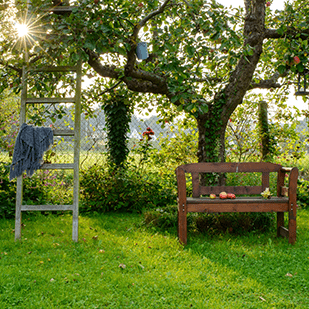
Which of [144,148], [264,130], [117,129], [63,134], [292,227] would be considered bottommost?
[292,227]

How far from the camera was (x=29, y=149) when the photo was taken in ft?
12.3

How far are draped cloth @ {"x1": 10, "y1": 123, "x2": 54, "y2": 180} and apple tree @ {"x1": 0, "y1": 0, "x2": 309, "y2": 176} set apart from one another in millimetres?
708

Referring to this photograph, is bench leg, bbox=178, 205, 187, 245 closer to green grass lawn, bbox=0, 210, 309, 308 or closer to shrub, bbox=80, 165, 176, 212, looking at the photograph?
green grass lawn, bbox=0, 210, 309, 308

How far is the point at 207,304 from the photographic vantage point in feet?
7.97

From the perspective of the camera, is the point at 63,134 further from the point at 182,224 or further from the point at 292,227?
the point at 292,227

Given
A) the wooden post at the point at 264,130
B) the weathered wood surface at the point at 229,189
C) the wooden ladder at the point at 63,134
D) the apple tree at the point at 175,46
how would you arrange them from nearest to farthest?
the apple tree at the point at 175,46 → the wooden ladder at the point at 63,134 → the weathered wood surface at the point at 229,189 → the wooden post at the point at 264,130

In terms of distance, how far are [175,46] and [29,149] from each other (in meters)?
2.01

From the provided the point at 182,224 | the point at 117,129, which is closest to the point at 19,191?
the point at 182,224

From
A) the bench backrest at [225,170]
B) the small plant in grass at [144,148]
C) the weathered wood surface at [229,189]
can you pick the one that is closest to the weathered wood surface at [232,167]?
the bench backrest at [225,170]

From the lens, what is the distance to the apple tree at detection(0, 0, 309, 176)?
3.24m

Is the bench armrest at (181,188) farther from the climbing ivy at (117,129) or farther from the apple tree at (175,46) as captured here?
the climbing ivy at (117,129)

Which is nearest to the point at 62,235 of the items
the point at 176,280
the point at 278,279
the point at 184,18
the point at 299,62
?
the point at 176,280

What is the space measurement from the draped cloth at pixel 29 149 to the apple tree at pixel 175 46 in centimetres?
71

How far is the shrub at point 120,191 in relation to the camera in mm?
5562
